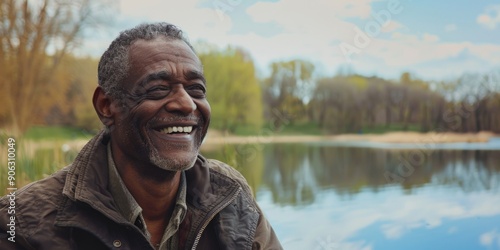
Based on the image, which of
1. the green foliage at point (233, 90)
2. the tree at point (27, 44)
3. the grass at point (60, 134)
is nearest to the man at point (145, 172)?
the grass at point (60, 134)

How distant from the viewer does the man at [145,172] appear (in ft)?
5.15

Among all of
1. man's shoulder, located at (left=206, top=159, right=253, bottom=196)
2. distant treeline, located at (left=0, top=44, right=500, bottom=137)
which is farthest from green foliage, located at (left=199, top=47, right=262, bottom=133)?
man's shoulder, located at (left=206, top=159, right=253, bottom=196)

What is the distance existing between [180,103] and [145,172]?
0.26 metres

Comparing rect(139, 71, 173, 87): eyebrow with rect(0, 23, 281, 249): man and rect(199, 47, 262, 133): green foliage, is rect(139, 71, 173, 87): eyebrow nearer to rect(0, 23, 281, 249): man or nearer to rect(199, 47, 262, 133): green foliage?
rect(0, 23, 281, 249): man

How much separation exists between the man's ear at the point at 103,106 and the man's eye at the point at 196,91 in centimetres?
29

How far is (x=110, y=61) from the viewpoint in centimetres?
175

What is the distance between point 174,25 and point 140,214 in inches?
26.3

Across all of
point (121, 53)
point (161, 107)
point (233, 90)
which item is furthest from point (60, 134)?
point (233, 90)

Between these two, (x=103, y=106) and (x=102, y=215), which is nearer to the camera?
(x=102, y=215)

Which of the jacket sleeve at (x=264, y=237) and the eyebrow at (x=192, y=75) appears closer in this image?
the eyebrow at (x=192, y=75)

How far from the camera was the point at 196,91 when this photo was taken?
1.74 meters

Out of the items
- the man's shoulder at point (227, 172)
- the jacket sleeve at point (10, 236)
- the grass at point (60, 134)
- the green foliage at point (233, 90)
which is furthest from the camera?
the green foliage at point (233, 90)

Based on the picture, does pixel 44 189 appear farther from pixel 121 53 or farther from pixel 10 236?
pixel 121 53

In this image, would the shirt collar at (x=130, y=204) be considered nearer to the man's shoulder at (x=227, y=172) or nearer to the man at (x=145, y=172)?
the man at (x=145, y=172)
